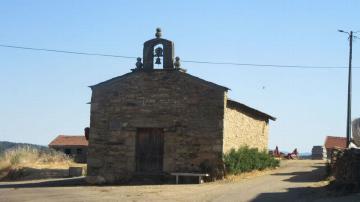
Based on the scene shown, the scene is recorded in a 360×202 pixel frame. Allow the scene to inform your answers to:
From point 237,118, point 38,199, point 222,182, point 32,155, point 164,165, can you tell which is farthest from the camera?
point 32,155

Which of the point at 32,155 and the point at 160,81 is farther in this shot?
the point at 32,155

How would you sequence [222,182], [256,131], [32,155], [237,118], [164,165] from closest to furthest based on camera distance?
1. [222,182]
2. [164,165]
3. [237,118]
4. [256,131]
5. [32,155]

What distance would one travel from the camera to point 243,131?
87.9ft

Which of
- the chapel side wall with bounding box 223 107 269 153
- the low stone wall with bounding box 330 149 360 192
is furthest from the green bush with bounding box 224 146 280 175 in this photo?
the low stone wall with bounding box 330 149 360 192

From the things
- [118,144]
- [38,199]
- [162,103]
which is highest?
[162,103]

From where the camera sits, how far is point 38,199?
59.6 feet

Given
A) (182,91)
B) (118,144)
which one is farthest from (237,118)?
(118,144)

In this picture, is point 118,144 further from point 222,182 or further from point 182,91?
point 222,182

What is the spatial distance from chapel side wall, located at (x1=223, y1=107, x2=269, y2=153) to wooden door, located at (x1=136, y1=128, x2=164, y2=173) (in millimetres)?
2758

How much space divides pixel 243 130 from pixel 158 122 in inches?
189

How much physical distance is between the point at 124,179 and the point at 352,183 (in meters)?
10.6

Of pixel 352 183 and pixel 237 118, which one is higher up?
pixel 237 118

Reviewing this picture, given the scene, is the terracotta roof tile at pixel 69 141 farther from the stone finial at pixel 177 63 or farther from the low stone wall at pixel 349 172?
the low stone wall at pixel 349 172

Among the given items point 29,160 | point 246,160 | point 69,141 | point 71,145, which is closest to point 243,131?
point 246,160
